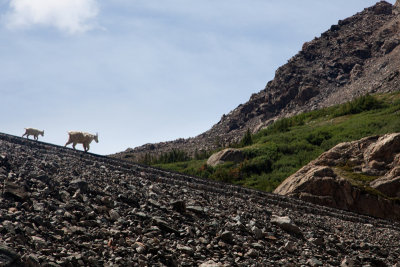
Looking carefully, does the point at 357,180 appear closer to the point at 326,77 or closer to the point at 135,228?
the point at 135,228

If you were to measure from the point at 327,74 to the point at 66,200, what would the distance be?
145077 mm

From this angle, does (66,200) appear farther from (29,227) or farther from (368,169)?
(368,169)

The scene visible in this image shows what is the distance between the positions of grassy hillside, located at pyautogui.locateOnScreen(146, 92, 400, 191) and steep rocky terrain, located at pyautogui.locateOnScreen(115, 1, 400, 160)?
2036 centimetres

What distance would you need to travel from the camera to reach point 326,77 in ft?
491

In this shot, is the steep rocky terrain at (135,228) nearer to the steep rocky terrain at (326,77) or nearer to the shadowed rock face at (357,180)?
the shadowed rock face at (357,180)

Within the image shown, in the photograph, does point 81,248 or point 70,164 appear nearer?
point 81,248

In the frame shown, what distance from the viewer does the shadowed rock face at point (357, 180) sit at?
1417 inches

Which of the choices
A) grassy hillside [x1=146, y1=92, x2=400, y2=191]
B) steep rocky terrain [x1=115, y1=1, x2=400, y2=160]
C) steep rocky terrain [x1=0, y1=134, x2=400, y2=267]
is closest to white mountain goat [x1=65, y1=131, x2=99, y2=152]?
steep rocky terrain [x1=0, y1=134, x2=400, y2=267]

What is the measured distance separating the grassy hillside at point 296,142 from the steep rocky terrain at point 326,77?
20.4 meters

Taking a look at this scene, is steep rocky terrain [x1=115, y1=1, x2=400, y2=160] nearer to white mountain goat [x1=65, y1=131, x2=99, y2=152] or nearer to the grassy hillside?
the grassy hillside

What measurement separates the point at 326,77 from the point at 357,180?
373 ft

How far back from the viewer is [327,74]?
15100cm

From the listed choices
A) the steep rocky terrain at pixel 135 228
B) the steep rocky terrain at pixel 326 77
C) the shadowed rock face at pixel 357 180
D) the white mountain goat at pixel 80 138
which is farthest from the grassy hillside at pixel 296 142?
the steep rocky terrain at pixel 135 228

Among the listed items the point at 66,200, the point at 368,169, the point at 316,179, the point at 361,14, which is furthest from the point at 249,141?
the point at 361,14
